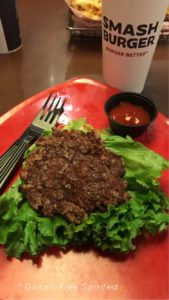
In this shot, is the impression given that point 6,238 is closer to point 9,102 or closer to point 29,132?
point 29,132

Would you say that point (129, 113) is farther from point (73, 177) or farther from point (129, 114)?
point (73, 177)

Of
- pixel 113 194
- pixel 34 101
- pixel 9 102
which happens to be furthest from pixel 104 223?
pixel 9 102

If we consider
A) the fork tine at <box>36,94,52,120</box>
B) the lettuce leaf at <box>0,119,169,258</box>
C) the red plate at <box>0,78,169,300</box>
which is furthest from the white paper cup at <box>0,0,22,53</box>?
the red plate at <box>0,78,169,300</box>

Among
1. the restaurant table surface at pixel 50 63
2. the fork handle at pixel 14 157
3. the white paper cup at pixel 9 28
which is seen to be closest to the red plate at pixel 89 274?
the fork handle at pixel 14 157

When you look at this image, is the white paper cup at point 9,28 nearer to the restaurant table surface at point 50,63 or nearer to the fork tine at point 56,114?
the restaurant table surface at point 50,63

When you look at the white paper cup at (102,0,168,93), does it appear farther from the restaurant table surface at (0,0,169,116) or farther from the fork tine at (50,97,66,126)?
the fork tine at (50,97,66,126)

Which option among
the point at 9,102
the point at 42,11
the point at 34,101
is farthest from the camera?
the point at 42,11

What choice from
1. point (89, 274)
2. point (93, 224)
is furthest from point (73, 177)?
point (89, 274)
